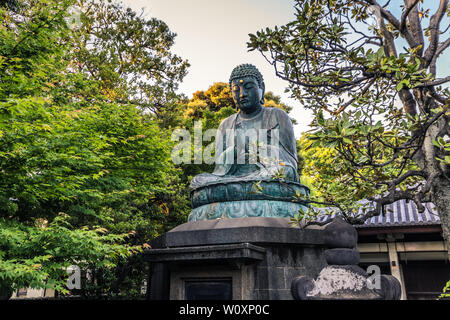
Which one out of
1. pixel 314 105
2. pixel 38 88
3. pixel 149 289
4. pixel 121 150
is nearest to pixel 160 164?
pixel 121 150

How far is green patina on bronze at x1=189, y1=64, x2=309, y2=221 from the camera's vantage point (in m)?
5.01

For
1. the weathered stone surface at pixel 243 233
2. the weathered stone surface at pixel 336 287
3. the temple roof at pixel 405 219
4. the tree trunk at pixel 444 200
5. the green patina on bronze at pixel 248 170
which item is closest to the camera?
the weathered stone surface at pixel 336 287

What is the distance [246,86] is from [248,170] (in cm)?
183

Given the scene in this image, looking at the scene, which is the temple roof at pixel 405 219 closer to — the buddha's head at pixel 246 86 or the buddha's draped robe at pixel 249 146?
the buddha's draped robe at pixel 249 146

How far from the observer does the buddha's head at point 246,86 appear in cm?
651

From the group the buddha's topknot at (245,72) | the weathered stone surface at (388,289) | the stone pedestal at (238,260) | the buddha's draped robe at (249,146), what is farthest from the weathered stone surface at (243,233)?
the buddha's topknot at (245,72)

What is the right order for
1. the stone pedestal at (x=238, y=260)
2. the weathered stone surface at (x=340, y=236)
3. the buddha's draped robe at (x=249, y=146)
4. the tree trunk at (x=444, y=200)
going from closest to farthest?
the tree trunk at (x=444, y=200) → the weathered stone surface at (x=340, y=236) → the stone pedestal at (x=238, y=260) → the buddha's draped robe at (x=249, y=146)

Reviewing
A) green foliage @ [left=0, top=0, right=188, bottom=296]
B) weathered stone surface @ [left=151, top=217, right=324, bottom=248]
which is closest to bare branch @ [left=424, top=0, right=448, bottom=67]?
weathered stone surface @ [left=151, top=217, right=324, bottom=248]

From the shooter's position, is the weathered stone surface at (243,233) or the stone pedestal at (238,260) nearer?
the stone pedestal at (238,260)

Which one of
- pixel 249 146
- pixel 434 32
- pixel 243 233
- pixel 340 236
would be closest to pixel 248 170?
pixel 249 146
